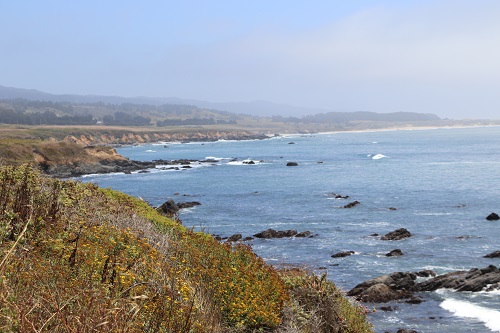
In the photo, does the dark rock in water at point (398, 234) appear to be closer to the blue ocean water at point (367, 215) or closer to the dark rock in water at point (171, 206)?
the blue ocean water at point (367, 215)

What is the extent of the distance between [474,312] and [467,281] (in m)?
3.32

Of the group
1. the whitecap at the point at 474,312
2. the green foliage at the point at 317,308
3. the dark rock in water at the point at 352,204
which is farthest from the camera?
the dark rock in water at the point at 352,204


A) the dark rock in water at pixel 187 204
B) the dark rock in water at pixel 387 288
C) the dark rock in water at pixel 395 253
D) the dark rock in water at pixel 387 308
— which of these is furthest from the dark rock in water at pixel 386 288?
the dark rock in water at pixel 187 204

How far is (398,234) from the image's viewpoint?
1364 inches

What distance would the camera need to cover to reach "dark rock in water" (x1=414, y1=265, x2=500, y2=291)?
2355 centimetres

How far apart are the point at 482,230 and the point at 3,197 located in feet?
110

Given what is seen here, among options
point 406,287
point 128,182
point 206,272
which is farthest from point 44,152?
point 206,272

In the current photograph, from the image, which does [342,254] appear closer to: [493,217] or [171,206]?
[171,206]

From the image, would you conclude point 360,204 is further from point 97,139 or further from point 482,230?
point 97,139

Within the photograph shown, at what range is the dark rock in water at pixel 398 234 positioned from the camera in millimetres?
34259

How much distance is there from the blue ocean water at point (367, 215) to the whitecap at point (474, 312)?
0.04 m

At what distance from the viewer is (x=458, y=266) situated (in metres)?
27.2

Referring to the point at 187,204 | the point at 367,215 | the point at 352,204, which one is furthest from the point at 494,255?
the point at 187,204

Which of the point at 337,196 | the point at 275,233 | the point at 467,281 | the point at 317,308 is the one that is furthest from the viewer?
the point at 337,196
